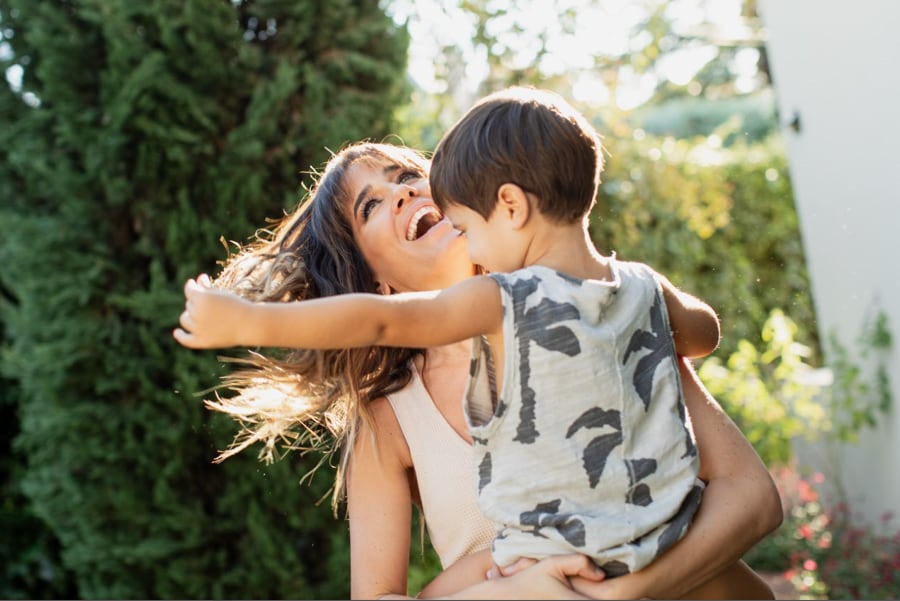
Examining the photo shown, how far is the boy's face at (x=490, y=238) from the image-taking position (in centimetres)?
170

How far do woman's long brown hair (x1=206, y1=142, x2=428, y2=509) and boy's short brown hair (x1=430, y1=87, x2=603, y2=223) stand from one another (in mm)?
491

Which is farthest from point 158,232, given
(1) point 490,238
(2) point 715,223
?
(2) point 715,223

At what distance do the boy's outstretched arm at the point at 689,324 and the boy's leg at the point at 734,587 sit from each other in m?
0.39

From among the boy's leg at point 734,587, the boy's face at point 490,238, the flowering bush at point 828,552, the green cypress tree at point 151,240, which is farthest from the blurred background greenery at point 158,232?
the boy's leg at point 734,587

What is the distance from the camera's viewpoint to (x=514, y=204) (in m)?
1.67

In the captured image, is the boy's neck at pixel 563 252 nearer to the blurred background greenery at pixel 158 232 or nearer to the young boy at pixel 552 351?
the young boy at pixel 552 351

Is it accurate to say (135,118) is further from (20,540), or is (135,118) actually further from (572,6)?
(572,6)

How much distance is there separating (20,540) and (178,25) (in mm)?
2682

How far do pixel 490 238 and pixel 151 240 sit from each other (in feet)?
8.63

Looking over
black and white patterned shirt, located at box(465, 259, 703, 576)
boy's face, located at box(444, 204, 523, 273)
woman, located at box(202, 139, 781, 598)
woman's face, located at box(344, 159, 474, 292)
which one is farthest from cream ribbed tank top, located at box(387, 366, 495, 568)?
boy's face, located at box(444, 204, 523, 273)

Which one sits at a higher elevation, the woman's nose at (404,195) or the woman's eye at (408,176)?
the woman's eye at (408,176)

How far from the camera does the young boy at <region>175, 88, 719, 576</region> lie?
5.24 feet

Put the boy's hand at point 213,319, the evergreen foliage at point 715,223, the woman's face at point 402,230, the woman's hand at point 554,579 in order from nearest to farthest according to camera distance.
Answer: the boy's hand at point 213,319
the woman's hand at point 554,579
the woman's face at point 402,230
the evergreen foliage at point 715,223

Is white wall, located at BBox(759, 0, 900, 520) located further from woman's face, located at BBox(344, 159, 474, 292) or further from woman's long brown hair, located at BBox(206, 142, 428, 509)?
woman's long brown hair, located at BBox(206, 142, 428, 509)
